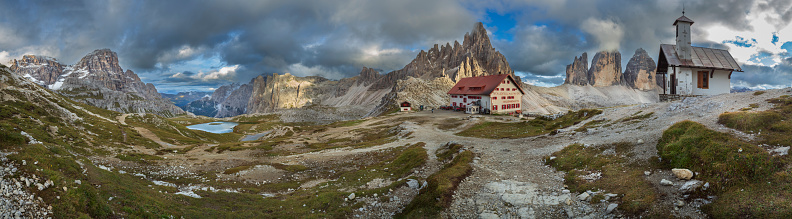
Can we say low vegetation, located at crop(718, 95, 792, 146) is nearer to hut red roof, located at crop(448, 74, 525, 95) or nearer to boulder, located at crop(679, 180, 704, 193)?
boulder, located at crop(679, 180, 704, 193)

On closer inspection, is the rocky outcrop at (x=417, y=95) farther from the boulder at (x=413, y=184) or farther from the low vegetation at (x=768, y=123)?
the low vegetation at (x=768, y=123)

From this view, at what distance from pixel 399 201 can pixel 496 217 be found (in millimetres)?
6553

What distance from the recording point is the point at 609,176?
702 inches

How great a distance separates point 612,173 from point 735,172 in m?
5.51

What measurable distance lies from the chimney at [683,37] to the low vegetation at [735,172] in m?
35.3

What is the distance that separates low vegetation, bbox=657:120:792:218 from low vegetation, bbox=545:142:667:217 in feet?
5.98

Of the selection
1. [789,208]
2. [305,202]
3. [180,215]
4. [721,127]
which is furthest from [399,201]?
[721,127]

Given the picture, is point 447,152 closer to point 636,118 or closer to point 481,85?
point 636,118

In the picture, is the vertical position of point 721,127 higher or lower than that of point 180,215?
higher

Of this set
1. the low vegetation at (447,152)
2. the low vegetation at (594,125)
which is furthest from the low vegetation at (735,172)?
the low vegetation at (594,125)

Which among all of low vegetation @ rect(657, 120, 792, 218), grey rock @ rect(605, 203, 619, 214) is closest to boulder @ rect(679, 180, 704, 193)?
low vegetation @ rect(657, 120, 792, 218)

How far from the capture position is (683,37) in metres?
44.0

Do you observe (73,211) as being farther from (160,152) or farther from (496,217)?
(160,152)

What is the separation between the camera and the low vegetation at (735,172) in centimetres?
1073
